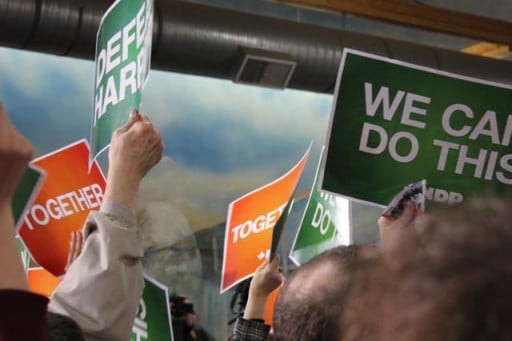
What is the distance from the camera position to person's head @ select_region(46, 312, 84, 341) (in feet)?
3.42

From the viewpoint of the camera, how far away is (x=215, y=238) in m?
7.92

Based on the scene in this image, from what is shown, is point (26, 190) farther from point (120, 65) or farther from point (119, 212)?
point (119, 212)

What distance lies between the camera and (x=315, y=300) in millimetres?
1122

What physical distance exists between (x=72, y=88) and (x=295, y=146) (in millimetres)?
2412

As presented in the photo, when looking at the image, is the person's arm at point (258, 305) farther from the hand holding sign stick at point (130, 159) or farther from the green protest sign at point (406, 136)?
the hand holding sign stick at point (130, 159)

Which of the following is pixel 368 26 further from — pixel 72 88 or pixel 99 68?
pixel 99 68

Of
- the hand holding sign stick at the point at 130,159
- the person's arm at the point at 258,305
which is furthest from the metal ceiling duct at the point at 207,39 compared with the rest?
the hand holding sign stick at the point at 130,159


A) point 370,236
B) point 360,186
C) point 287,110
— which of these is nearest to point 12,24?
point 360,186

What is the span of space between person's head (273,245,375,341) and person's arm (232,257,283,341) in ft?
2.00

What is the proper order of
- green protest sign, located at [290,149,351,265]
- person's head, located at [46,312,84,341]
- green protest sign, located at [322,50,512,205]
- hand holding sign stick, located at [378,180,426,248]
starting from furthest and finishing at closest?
green protest sign, located at [290,149,351,265] → green protest sign, located at [322,50,512,205] → hand holding sign stick, located at [378,180,426,248] → person's head, located at [46,312,84,341]

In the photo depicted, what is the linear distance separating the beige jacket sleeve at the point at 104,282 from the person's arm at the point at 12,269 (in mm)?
532

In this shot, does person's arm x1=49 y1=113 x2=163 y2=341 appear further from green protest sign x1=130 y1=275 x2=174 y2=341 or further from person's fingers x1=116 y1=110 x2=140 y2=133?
green protest sign x1=130 y1=275 x2=174 y2=341

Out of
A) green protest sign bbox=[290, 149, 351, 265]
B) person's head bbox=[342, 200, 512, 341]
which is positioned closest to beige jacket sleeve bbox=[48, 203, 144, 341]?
person's head bbox=[342, 200, 512, 341]

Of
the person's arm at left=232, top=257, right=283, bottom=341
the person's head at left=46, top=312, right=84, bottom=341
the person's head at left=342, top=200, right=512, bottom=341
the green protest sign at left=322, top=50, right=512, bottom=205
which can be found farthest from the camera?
the green protest sign at left=322, top=50, right=512, bottom=205
